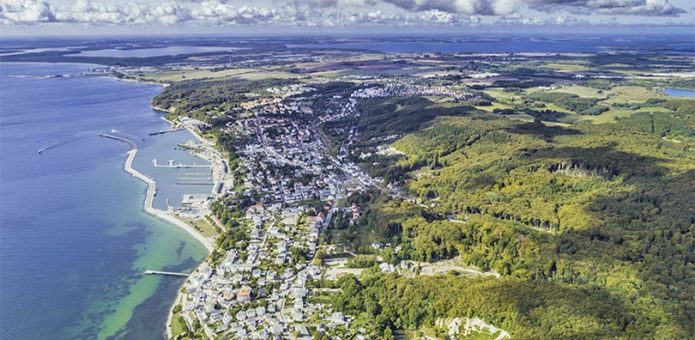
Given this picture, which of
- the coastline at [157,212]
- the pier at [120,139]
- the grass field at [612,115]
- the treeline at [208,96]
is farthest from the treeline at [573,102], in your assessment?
the pier at [120,139]

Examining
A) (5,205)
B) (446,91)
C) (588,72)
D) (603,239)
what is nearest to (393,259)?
(603,239)

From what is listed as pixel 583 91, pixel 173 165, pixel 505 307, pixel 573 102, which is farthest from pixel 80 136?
pixel 583 91

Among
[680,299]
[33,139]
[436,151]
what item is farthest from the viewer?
[33,139]

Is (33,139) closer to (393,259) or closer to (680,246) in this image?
(393,259)

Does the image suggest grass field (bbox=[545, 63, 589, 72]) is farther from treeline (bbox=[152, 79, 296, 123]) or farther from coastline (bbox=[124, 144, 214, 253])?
coastline (bbox=[124, 144, 214, 253])

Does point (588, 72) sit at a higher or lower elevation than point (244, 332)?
higher

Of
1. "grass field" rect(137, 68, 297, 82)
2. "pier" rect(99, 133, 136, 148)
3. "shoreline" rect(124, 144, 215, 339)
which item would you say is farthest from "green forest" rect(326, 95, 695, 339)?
"grass field" rect(137, 68, 297, 82)

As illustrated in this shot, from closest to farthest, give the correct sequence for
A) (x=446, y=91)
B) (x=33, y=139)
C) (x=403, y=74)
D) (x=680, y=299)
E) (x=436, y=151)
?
(x=680, y=299)
(x=436, y=151)
(x=33, y=139)
(x=446, y=91)
(x=403, y=74)

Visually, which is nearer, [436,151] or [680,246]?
[680,246]

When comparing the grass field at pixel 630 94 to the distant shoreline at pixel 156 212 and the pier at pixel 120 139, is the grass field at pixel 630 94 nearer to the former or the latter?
the distant shoreline at pixel 156 212
